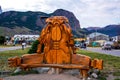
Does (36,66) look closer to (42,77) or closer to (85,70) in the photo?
(42,77)

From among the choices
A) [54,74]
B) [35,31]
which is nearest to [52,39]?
[54,74]

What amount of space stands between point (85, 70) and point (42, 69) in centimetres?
145

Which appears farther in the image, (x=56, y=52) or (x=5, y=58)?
(x=5, y=58)

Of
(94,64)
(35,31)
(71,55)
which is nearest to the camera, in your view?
(94,64)

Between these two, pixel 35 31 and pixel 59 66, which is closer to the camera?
pixel 59 66

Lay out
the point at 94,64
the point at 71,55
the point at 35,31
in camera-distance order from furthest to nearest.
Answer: the point at 35,31
the point at 71,55
the point at 94,64

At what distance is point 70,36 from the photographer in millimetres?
10836

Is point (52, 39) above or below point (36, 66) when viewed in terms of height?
above

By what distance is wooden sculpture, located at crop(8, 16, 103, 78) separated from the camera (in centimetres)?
1077

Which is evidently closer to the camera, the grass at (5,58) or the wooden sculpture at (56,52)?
the wooden sculpture at (56,52)

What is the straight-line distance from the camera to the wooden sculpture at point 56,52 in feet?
35.3

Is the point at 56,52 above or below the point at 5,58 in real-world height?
above

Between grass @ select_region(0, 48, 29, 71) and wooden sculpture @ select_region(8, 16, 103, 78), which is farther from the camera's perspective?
grass @ select_region(0, 48, 29, 71)

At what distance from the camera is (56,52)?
1097cm
